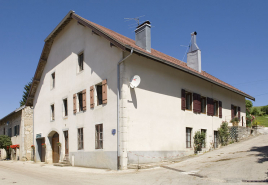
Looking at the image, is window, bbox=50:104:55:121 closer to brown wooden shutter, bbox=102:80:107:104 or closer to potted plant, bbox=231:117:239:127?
brown wooden shutter, bbox=102:80:107:104

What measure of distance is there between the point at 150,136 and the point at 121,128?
1.87 meters

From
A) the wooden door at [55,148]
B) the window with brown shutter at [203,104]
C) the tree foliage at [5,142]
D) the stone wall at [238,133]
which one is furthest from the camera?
the tree foliage at [5,142]

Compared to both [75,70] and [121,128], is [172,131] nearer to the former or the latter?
[121,128]

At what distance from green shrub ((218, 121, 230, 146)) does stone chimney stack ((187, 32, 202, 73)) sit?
4338 millimetres

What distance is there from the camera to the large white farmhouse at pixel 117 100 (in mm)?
13123

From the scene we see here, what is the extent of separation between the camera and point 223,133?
1970 centimetres

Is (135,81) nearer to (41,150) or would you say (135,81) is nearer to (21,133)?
(41,150)

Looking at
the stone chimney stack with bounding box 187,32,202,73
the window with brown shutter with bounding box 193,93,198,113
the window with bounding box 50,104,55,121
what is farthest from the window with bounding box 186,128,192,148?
the window with bounding box 50,104,55,121

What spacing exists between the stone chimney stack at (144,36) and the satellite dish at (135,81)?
3130 mm

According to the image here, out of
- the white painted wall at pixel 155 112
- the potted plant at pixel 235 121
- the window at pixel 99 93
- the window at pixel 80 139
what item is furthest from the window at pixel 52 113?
the potted plant at pixel 235 121

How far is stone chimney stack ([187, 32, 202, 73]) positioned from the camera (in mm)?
20602

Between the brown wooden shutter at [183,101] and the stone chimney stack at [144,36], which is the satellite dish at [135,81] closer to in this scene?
the stone chimney stack at [144,36]

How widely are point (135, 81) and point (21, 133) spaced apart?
1626 centimetres

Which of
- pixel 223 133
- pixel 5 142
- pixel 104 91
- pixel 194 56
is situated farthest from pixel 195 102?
pixel 5 142
